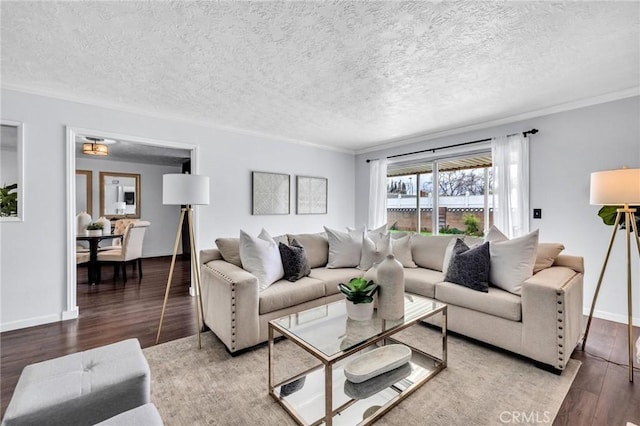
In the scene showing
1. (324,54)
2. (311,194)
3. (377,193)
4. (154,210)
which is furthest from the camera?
(154,210)

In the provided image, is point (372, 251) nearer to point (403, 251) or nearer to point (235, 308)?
point (403, 251)

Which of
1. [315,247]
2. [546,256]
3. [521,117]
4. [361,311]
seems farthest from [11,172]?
[521,117]

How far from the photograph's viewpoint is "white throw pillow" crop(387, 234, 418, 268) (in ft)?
11.3

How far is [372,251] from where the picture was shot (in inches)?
136

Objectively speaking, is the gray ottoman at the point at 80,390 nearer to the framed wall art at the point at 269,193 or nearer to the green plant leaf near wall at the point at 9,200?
the green plant leaf near wall at the point at 9,200

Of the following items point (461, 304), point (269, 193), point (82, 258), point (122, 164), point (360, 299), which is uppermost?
point (122, 164)

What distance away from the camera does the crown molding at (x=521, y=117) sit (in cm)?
299

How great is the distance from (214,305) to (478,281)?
91.3 inches

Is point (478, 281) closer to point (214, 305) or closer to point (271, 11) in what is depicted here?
point (214, 305)

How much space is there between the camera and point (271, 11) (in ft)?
5.82

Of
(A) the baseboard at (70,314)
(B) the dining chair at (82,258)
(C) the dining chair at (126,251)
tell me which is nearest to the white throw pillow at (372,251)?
(A) the baseboard at (70,314)

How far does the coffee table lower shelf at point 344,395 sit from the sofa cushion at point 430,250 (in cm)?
138

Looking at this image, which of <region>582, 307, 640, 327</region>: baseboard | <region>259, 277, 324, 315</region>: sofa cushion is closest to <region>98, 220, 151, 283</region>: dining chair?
<region>259, 277, 324, 315</region>: sofa cushion

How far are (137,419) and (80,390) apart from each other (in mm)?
408
